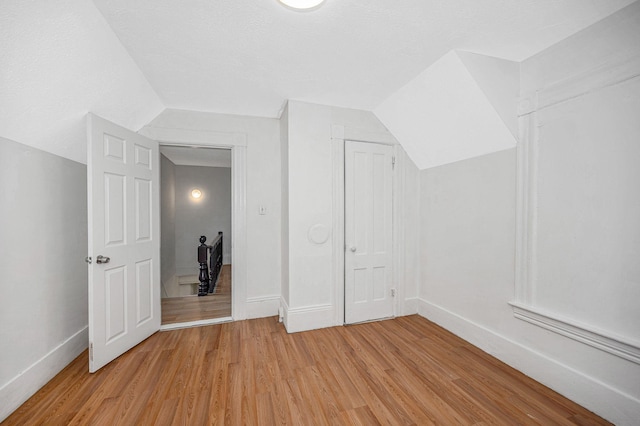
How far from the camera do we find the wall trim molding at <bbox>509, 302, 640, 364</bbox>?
1490 millimetres

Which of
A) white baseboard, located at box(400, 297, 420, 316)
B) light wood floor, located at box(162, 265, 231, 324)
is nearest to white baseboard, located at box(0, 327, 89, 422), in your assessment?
light wood floor, located at box(162, 265, 231, 324)

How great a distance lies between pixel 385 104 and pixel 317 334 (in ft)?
8.37

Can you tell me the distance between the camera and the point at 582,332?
1692mm

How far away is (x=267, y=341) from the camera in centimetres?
253

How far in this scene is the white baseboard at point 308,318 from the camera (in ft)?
8.87

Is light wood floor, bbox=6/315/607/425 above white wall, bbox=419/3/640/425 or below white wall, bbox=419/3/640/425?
below

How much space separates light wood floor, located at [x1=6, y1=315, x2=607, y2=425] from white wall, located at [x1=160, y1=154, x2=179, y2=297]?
294 centimetres

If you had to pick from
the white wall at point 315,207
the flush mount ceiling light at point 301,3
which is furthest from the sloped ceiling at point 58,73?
the white wall at point 315,207

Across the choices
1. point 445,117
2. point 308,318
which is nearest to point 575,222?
point 445,117

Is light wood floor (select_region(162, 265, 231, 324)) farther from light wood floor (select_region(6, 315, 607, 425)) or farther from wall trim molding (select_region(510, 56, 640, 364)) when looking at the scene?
wall trim molding (select_region(510, 56, 640, 364))

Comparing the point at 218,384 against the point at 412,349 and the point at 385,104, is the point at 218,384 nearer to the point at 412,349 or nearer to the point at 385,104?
the point at 412,349

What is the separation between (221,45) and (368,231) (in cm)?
223

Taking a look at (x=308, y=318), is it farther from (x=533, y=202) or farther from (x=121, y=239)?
(x=533, y=202)

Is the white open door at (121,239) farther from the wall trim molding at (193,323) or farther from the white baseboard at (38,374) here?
the white baseboard at (38,374)
